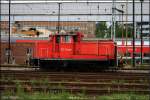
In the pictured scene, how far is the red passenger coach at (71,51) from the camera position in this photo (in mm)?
27812

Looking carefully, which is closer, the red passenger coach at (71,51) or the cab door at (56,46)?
the red passenger coach at (71,51)

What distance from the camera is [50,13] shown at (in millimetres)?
46750

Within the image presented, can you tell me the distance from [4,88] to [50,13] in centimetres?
3199

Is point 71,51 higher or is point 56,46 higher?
point 56,46

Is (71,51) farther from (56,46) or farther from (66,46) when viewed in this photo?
(56,46)

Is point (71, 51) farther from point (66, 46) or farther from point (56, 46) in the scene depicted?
point (56, 46)

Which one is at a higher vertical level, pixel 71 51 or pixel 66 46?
pixel 66 46

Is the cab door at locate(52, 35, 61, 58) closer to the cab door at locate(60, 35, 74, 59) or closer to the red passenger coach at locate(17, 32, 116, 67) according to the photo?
the red passenger coach at locate(17, 32, 116, 67)

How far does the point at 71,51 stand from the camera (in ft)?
93.5

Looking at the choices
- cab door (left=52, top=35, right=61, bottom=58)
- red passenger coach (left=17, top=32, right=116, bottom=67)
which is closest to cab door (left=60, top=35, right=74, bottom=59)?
red passenger coach (left=17, top=32, right=116, bottom=67)

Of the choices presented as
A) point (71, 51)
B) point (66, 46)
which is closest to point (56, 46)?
point (66, 46)

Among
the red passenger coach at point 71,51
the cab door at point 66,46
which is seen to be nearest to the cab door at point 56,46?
the red passenger coach at point 71,51

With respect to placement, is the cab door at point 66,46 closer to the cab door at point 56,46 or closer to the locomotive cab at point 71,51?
the locomotive cab at point 71,51

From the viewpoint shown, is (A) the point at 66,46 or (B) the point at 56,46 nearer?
(A) the point at 66,46
